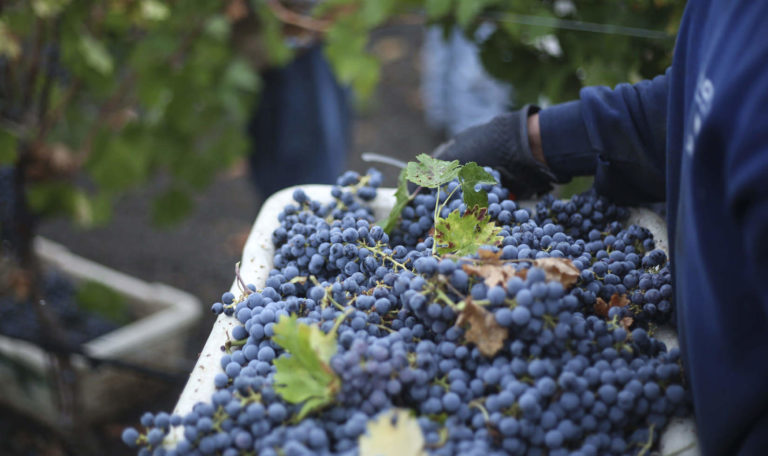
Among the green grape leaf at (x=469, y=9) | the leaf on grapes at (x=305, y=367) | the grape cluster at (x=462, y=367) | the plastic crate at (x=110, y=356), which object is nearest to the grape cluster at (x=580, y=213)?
the grape cluster at (x=462, y=367)

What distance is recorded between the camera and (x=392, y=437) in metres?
0.59

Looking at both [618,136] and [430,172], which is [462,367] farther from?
[618,136]

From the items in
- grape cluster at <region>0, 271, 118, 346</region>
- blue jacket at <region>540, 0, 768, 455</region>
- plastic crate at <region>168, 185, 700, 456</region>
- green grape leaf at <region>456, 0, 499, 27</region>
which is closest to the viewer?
blue jacket at <region>540, 0, 768, 455</region>

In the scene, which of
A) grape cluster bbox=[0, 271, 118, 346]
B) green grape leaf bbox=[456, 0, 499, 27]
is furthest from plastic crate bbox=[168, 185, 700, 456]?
grape cluster bbox=[0, 271, 118, 346]

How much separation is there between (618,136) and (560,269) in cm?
35

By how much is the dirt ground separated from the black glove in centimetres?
168

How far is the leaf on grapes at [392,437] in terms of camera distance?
585mm

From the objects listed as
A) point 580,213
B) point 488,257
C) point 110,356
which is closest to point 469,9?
point 580,213

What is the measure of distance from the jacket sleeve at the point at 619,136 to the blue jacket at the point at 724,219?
0.21 metres

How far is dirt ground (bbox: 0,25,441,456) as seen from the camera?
2.16 m

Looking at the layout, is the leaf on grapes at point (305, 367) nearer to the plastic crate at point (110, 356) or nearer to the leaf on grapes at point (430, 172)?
the leaf on grapes at point (430, 172)

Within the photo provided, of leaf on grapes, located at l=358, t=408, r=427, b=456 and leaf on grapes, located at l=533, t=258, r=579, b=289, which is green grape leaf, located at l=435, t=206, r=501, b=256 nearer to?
leaf on grapes, located at l=533, t=258, r=579, b=289

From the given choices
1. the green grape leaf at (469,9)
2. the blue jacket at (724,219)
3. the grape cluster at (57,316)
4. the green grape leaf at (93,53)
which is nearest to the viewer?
the blue jacket at (724,219)

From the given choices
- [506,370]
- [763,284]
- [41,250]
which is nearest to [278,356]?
[506,370]
